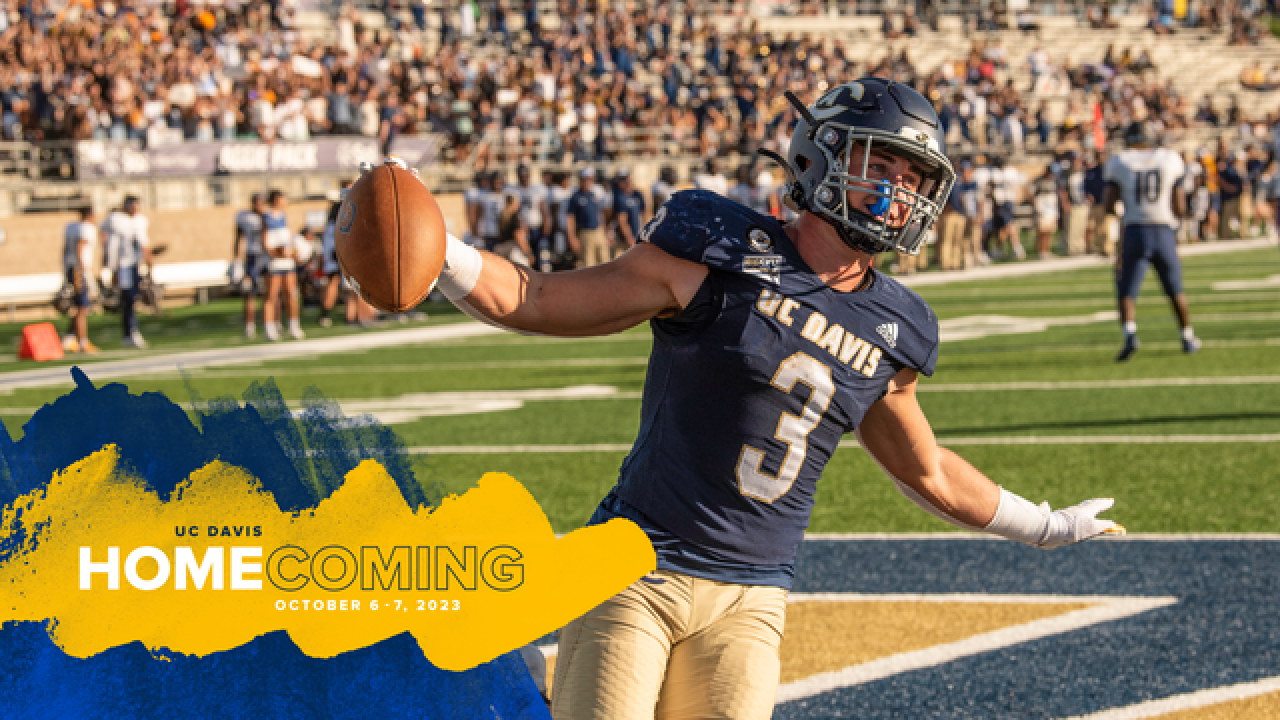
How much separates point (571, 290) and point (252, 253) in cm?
1421

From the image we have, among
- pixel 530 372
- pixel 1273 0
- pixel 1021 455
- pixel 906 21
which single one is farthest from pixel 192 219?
pixel 1273 0

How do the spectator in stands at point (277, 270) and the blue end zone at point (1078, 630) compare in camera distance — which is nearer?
the blue end zone at point (1078, 630)

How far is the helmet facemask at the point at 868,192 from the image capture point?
9.50 ft

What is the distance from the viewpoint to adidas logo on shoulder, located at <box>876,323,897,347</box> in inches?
116

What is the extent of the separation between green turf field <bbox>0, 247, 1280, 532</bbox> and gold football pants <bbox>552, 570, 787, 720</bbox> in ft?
12.4

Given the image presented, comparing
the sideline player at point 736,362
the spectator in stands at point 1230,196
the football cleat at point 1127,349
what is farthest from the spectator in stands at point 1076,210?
the sideline player at point 736,362

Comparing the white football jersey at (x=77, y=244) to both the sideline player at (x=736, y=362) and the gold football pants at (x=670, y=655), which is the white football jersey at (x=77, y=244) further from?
the gold football pants at (x=670, y=655)

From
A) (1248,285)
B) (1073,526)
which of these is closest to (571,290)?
(1073,526)

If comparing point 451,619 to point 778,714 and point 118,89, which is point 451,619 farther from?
point 118,89

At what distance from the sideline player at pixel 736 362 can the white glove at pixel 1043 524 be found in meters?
0.51

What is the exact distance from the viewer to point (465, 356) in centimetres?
1365

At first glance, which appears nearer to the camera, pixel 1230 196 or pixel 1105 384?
pixel 1105 384

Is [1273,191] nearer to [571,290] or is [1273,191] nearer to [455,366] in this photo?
[455,366]

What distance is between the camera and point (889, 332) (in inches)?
116
